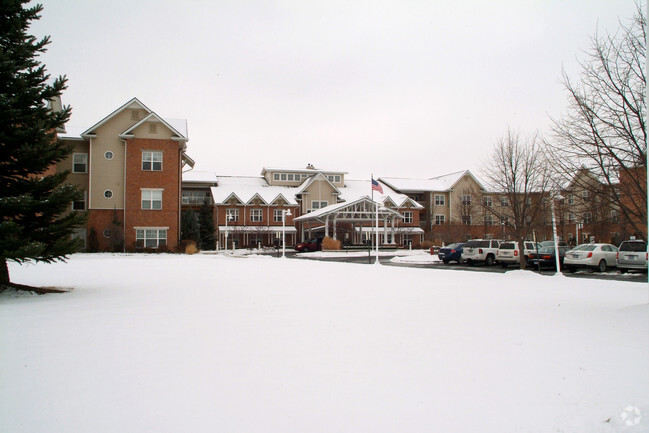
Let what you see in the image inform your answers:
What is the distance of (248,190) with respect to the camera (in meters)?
59.6

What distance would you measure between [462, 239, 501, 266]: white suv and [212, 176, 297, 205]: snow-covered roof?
101 ft

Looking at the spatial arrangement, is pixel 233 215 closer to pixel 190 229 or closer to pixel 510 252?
pixel 190 229

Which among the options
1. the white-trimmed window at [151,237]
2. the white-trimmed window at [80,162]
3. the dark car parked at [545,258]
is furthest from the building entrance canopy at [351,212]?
the white-trimmed window at [80,162]

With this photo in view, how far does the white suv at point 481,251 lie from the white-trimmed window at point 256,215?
3162 cm

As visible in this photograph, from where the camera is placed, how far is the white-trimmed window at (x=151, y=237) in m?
36.8

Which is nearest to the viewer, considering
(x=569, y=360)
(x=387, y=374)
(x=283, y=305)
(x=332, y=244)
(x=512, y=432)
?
(x=512, y=432)

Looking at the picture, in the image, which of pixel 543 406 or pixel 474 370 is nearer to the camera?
pixel 543 406

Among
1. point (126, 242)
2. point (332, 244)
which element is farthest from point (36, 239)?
point (332, 244)

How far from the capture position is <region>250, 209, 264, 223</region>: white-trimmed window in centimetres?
5764

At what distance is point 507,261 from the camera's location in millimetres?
29766

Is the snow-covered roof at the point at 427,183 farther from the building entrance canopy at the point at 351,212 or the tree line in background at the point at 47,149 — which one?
the tree line in background at the point at 47,149

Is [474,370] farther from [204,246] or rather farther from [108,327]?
[204,246]

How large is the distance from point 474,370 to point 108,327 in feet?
19.7

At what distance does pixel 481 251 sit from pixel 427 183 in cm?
3983
